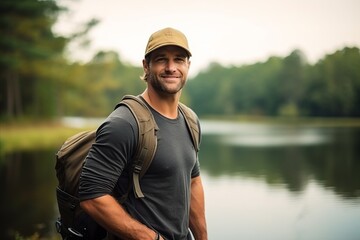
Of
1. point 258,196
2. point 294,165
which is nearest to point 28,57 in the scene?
point 294,165

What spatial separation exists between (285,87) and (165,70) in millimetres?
71967

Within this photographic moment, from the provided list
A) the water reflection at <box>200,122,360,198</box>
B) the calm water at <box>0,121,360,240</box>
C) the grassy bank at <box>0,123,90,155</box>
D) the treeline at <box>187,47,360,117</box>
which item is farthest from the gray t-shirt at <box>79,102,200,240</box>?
the treeline at <box>187,47,360,117</box>

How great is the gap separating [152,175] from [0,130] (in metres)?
29.1

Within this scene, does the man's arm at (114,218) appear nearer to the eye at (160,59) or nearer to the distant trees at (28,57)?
the eye at (160,59)

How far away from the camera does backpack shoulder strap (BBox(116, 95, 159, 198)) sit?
6.66 ft

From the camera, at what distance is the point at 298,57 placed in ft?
237

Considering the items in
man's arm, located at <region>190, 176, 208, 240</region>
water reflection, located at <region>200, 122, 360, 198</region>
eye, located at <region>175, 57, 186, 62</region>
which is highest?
eye, located at <region>175, 57, 186, 62</region>

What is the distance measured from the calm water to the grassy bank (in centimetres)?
282

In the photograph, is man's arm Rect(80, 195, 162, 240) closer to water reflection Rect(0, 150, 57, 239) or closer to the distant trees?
water reflection Rect(0, 150, 57, 239)

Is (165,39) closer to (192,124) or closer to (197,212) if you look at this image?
(192,124)

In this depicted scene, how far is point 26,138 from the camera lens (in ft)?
85.5

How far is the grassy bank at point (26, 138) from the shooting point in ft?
75.8

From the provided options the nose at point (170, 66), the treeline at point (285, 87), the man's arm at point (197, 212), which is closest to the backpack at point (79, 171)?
the nose at point (170, 66)

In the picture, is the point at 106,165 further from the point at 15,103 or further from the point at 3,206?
the point at 15,103
